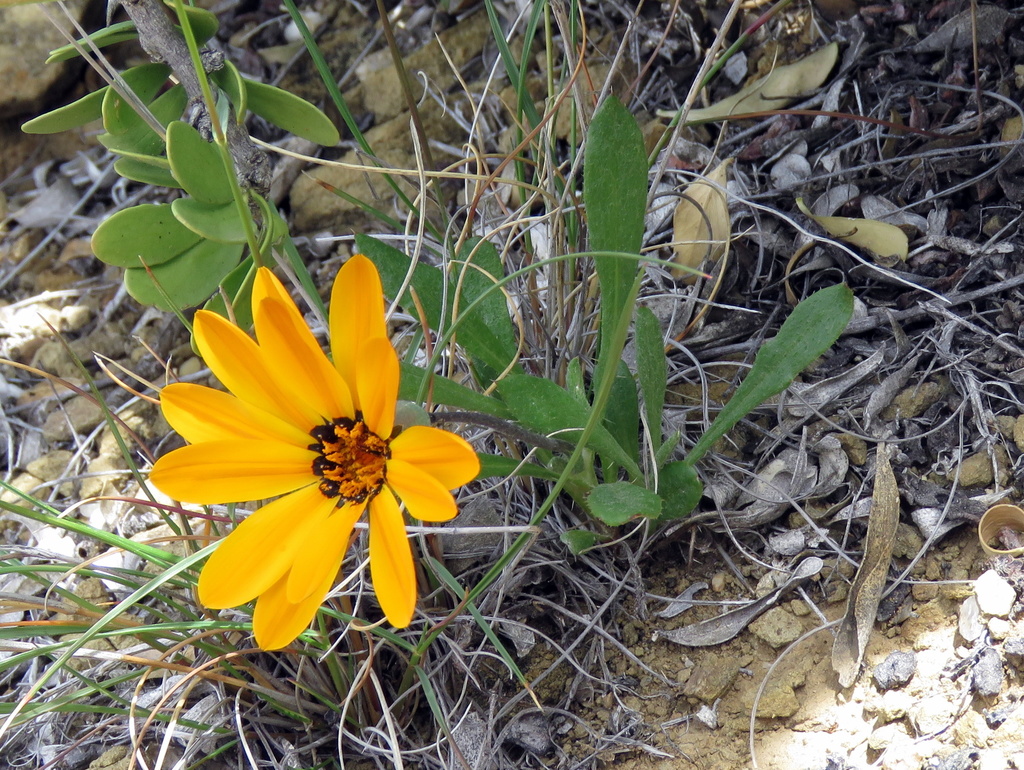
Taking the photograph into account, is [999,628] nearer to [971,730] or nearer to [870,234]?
[971,730]

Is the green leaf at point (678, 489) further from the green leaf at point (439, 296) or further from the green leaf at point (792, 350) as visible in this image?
the green leaf at point (439, 296)

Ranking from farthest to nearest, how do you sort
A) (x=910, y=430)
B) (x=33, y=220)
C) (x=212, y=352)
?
1. (x=33, y=220)
2. (x=910, y=430)
3. (x=212, y=352)

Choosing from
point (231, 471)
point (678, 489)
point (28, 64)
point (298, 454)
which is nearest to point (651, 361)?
point (678, 489)

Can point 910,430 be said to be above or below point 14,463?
below

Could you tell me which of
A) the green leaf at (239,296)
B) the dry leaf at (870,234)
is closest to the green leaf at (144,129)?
the green leaf at (239,296)

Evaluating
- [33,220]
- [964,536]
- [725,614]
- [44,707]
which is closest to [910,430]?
[964,536]

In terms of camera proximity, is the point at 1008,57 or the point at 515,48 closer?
the point at 1008,57

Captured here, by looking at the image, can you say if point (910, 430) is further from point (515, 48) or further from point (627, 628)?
point (515, 48)

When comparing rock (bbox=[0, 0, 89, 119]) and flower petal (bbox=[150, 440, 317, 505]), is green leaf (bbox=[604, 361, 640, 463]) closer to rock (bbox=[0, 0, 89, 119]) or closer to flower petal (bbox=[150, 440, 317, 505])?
flower petal (bbox=[150, 440, 317, 505])
